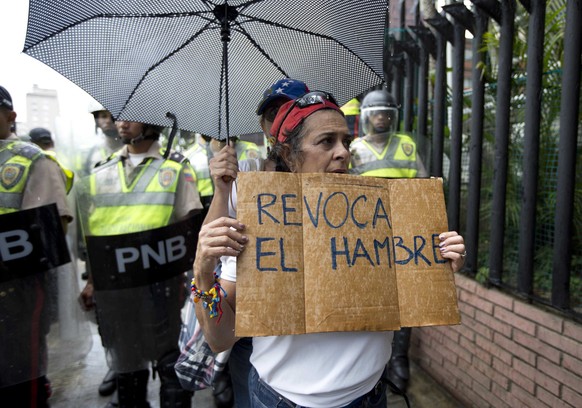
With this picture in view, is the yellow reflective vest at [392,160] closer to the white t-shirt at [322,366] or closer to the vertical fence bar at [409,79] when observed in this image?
the vertical fence bar at [409,79]

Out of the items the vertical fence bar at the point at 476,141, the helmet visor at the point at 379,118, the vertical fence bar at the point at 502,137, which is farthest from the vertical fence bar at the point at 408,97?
the vertical fence bar at the point at 502,137

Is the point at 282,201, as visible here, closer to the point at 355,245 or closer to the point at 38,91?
the point at 355,245

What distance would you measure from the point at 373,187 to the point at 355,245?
20 centimetres

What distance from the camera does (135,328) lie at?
2.79m

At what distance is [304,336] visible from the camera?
139 cm

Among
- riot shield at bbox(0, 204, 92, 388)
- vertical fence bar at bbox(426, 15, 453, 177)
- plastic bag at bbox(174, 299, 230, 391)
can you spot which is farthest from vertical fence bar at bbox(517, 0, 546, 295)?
riot shield at bbox(0, 204, 92, 388)

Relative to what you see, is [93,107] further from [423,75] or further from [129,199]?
[423,75]

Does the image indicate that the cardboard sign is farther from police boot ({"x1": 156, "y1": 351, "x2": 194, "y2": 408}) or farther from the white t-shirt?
police boot ({"x1": 156, "y1": 351, "x2": 194, "y2": 408})

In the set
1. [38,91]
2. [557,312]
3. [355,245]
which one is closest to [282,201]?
[355,245]

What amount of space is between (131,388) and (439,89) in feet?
10.7

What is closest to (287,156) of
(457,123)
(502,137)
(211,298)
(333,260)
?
(333,260)

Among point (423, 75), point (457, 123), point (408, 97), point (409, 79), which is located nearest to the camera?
point (457, 123)

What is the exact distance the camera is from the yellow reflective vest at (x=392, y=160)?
3.92 meters

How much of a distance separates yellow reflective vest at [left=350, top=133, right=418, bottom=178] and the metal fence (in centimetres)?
20
